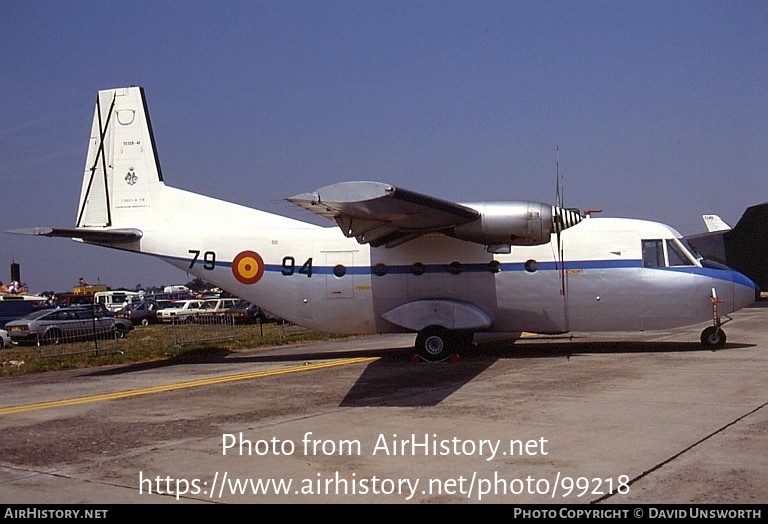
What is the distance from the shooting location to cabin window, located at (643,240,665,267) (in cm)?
1731

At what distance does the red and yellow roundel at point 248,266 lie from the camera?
18.4 meters

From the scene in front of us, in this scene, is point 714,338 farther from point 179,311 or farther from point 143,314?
point 143,314

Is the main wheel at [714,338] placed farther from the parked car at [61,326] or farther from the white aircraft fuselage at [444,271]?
the parked car at [61,326]

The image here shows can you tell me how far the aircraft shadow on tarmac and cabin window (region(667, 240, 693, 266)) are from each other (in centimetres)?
198

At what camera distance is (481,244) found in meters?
16.8

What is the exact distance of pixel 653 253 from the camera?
1739 centimetres

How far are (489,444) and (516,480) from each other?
4.77ft

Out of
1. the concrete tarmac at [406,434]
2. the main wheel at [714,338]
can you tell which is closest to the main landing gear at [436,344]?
the concrete tarmac at [406,434]

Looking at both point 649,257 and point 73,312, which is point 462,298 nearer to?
point 649,257

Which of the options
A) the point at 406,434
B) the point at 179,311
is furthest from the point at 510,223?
the point at 179,311

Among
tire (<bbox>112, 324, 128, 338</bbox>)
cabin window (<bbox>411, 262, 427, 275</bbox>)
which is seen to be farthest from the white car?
cabin window (<bbox>411, 262, 427, 275</bbox>)

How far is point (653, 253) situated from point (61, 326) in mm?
24868

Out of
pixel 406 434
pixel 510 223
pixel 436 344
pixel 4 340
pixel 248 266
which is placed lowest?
pixel 406 434

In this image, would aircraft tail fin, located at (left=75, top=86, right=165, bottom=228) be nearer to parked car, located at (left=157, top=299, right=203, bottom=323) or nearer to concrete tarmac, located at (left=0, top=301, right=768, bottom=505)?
concrete tarmac, located at (left=0, top=301, right=768, bottom=505)
